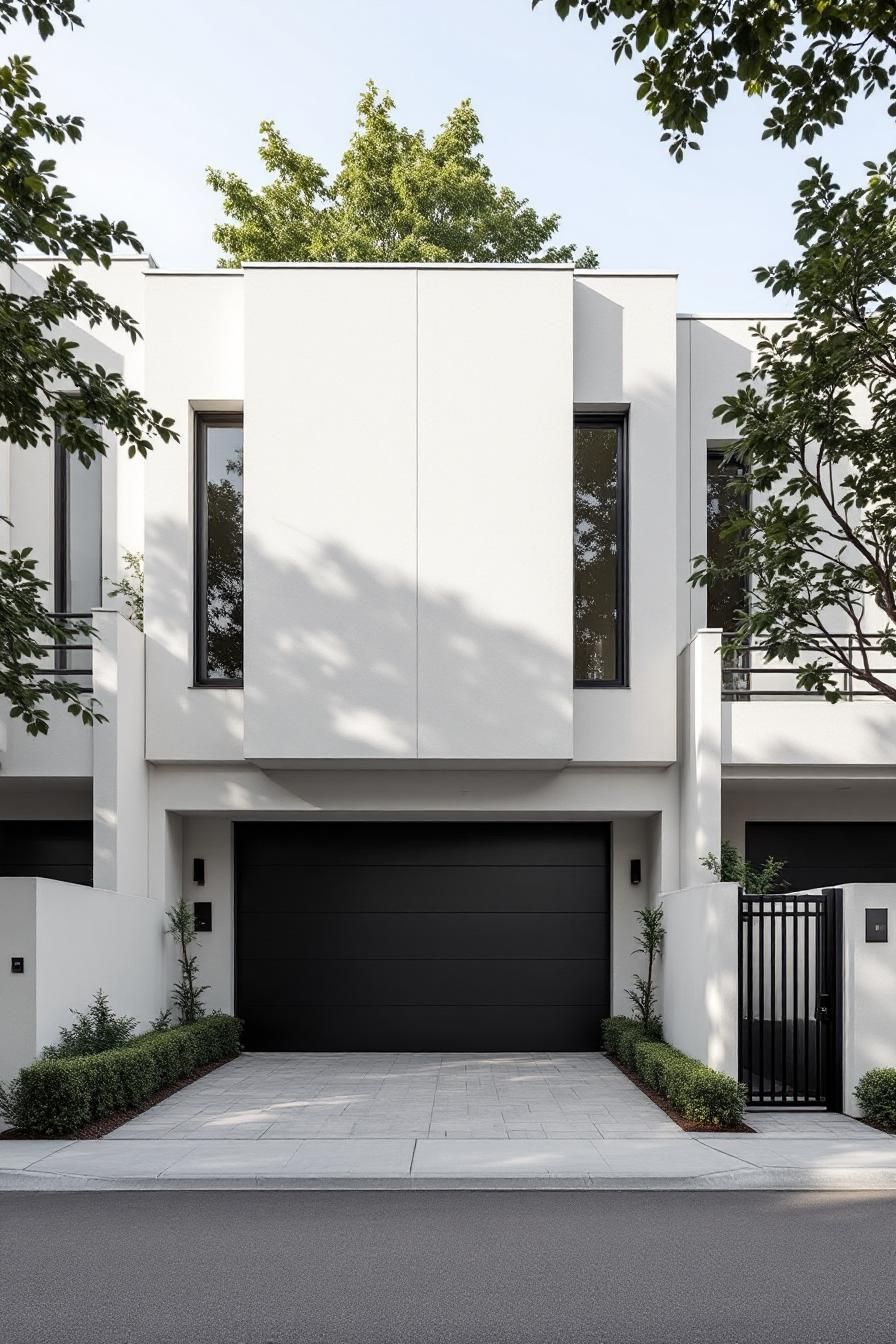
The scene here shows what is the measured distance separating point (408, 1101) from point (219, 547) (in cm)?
691

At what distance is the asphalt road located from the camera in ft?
18.0

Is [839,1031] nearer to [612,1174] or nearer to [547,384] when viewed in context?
[612,1174]

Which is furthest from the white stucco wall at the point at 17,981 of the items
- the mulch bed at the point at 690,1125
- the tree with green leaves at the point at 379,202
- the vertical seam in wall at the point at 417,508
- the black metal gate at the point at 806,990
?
the tree with green leaves at the point at 379,202

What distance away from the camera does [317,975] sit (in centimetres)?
1534

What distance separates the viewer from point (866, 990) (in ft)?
34.9

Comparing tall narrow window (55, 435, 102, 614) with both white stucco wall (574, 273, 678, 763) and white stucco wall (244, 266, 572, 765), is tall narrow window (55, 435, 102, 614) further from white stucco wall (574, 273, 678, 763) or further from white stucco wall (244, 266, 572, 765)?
white stucco wall (574, 273, 678, 763)

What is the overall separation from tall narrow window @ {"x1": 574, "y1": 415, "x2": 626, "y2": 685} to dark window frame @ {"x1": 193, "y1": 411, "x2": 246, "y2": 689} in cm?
414

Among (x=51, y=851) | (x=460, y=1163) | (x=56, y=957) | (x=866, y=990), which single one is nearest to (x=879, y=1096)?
(x=866, y=990)

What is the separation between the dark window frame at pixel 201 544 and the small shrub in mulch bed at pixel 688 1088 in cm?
614

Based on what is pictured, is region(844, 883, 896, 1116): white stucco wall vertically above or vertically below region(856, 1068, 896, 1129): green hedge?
above

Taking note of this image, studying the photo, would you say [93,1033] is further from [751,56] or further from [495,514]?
[751,56]

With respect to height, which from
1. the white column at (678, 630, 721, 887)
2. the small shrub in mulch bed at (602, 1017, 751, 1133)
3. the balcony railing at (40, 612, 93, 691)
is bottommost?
the small shrub in mulch bed at (602, 1017, 751, 1133)

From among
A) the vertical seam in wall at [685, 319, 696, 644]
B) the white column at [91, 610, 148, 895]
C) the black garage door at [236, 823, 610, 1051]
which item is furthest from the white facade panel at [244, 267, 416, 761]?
the vertical seam in wall at [685, 319, 696, 644]

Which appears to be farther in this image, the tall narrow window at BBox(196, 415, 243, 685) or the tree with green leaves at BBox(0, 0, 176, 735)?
the tall narrow window at BBox(196, 415, 243, 685)
